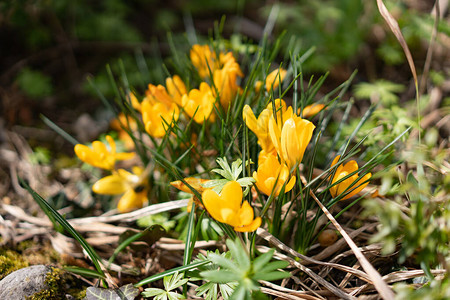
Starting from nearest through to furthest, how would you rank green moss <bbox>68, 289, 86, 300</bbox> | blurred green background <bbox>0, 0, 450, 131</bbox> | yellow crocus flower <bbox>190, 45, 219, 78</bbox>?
1. green moss <bbox>68, 289, 86, 300</bbox>
2. yellow crocus flower <bbox>190, 45, 219, 78</bbox>
3. blurred green background <bbox>0, 0, 450, 131</bbox>

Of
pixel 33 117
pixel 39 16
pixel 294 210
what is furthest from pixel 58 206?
pixel 39 16

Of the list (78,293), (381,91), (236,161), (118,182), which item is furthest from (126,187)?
(381,91)

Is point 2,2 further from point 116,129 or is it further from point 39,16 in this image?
point 116,129

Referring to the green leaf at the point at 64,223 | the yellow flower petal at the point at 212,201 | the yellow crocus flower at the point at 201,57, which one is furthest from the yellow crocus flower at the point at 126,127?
the yellow flower petal at the point at 212,201

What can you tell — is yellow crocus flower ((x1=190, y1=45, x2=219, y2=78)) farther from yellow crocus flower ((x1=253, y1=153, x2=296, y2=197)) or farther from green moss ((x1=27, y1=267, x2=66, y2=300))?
green moss ((x1=27, y1=267, x2=66, y2=300))

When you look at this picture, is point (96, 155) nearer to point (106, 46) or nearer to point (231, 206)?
point (231, 206)

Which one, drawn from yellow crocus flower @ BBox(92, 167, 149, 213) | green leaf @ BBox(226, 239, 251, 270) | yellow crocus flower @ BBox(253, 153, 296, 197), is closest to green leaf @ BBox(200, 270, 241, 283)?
green leaf @ BBox(226, 239, 251, 270)
